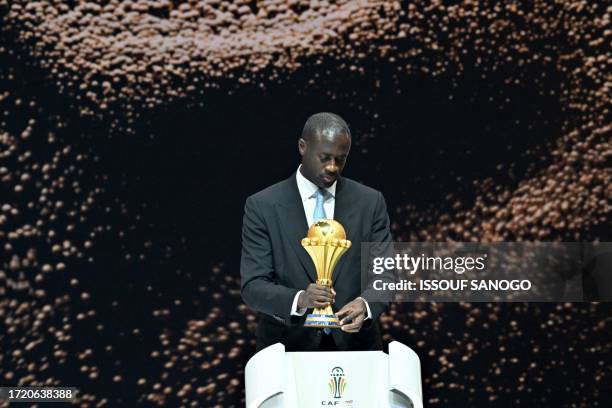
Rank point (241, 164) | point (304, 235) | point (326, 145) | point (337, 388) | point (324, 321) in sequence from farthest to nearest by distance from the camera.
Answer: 1. point (241, 164)
2. point (304, 235)
3. point (326, 145)
4. point (324, 321)
5. point (337, 388)

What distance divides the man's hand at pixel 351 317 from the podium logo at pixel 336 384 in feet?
0.52

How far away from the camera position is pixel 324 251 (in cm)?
237

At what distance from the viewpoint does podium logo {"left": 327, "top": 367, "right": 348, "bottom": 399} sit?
7.36 ft

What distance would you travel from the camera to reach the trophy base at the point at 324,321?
2361 millimetres

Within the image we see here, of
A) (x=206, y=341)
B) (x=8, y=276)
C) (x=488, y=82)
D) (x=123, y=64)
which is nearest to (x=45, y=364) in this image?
(x=8, y=276)

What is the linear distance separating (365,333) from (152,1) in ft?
6.23

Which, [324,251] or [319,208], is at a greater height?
[319,208]

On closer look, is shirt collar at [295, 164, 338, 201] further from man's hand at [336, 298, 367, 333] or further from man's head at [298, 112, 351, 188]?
man's hand at [336, 298, 367, 333]

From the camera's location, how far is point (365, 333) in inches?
105

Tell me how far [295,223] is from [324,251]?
0.35m

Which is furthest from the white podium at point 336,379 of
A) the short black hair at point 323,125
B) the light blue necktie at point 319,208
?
the short black hair at point 323,125

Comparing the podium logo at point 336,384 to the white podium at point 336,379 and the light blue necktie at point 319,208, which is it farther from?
the light blue necktie at point 319,208

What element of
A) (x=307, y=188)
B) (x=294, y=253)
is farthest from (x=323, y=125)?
(x=294, y=253)

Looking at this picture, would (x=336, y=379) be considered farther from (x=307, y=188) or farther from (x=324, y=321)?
(x=307, y=188)
